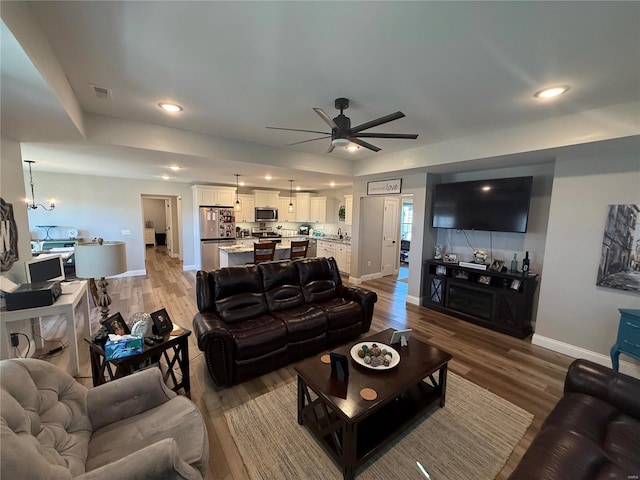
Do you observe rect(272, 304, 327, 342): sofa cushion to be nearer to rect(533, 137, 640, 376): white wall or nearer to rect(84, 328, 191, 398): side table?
rect(84, 328, 191, 398): side table

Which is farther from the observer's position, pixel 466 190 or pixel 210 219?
pixel 210 219

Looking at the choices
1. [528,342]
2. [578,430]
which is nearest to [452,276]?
[528,342]

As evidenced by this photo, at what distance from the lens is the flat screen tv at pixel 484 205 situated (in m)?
3.54

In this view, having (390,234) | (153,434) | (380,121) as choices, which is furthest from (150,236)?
(380,121)

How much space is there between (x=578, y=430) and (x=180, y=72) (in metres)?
3.53

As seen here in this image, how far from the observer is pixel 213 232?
703cm

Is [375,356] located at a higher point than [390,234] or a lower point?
lower

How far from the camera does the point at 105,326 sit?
6.75 feet

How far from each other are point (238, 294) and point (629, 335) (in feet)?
12.9

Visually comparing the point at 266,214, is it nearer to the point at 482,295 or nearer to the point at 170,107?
the point at 170,107

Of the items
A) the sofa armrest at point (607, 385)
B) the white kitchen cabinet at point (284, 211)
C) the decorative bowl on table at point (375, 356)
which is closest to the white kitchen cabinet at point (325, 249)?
the white kitchen cabinet at point (284, 211)

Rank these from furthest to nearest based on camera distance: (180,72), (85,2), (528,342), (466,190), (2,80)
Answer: (466,190) → (528,342) → (180,72) → (2,80) → (85,2)

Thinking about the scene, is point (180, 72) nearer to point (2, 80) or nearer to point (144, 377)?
point (2, 80)

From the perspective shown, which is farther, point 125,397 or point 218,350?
point 218,350
